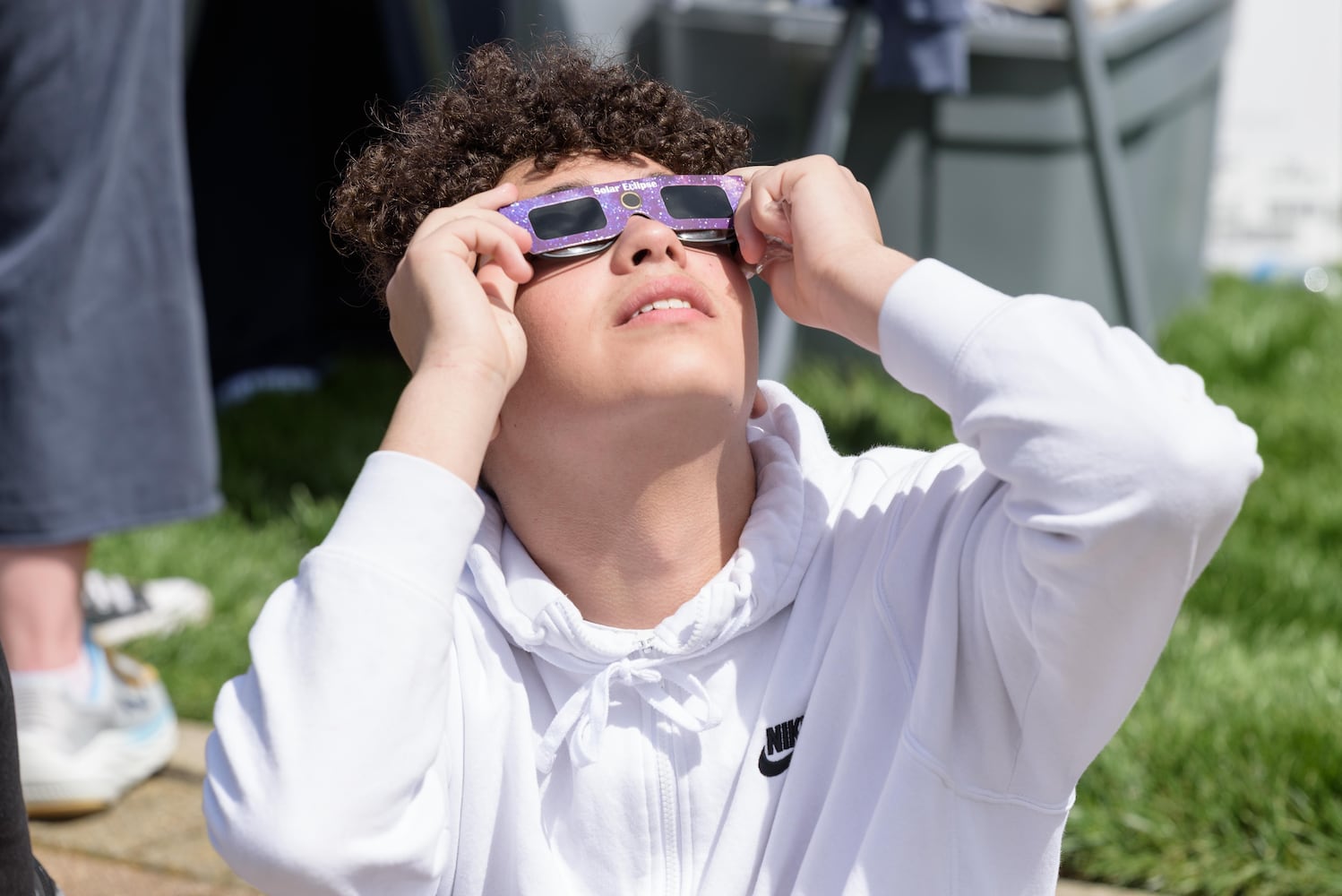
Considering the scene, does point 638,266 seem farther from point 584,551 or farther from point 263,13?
point 263,13

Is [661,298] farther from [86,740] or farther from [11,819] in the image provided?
[86,740]

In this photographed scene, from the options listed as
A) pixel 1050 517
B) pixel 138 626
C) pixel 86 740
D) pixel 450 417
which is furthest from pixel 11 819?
pixel 138 626

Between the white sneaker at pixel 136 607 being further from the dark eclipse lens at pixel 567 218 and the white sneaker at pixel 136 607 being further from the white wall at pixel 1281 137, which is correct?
the white wall at pixel 1281 137

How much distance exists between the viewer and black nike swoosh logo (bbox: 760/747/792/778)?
5.43ft

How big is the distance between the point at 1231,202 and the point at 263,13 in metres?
4.35

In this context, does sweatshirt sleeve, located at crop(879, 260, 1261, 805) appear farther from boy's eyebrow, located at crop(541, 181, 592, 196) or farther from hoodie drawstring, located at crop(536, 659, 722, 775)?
boy's eyebrow, located at crop(541, 181, 592, 196)

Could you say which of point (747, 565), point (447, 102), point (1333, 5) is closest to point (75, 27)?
point (447, 102)

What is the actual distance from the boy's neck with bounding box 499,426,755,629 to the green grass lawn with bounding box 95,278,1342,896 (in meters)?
1.05

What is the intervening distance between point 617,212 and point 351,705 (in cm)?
63

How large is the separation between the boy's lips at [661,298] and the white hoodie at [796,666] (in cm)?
24

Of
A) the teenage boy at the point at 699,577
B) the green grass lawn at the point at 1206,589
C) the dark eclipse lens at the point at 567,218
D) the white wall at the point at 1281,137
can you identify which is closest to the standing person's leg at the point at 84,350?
the green grass lawn at the point at 1206,589

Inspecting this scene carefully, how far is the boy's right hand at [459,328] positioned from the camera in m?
1.55

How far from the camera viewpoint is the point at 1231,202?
23.0 ft

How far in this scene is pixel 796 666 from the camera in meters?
1.70
